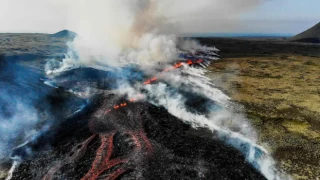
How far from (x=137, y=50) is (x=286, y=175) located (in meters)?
58.0

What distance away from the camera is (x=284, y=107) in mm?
36844

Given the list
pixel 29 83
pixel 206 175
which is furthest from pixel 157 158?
pixel 29 83

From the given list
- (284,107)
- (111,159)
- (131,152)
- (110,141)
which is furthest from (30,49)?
(284,107)

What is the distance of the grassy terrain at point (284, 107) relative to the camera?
24062 mm

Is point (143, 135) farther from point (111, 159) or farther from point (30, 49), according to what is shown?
point (30, 49)

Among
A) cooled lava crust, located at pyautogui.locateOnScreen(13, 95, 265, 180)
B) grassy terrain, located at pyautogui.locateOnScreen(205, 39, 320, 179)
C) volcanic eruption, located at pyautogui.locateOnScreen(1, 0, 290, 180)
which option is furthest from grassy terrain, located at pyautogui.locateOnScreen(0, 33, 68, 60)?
cooled lava crust, located at pyautogui.locateOnScreen(13, 95, 265, 180)

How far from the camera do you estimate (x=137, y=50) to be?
74.0m

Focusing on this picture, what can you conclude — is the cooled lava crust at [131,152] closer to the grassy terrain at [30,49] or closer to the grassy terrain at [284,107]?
the grassy terrain at [284,107]

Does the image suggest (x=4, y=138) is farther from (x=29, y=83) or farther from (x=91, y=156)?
(x=29, y=83)

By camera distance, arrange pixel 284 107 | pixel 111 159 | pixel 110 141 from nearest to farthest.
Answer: pixel 111 159, pixel 110 141, pixel 284 107

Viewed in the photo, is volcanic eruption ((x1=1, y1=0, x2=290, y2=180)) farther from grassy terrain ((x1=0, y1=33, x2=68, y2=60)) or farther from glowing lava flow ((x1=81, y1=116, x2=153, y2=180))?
grassy terrain ((x1=0, y1=33, x2=68, y2=60))

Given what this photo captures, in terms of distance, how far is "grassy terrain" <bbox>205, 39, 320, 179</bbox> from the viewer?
24.1 m

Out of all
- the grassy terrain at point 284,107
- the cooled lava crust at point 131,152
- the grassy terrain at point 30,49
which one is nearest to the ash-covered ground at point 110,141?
the cooled lava crust at point 131,152

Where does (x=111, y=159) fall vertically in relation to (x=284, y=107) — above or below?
above
